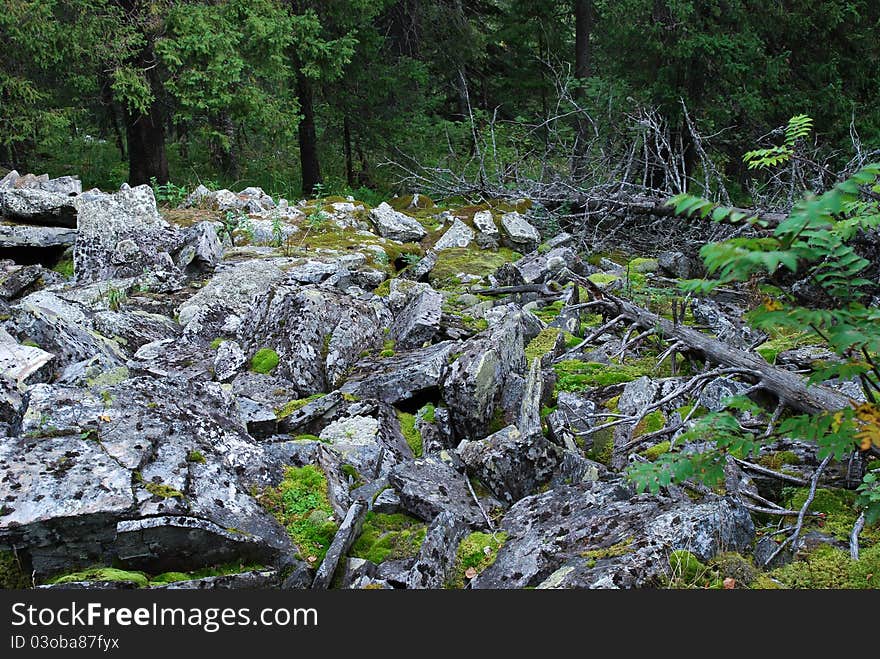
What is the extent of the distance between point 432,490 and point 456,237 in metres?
6.97

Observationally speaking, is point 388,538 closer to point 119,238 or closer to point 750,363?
point 750,363

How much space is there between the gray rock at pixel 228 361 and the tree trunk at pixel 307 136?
29.4 feet

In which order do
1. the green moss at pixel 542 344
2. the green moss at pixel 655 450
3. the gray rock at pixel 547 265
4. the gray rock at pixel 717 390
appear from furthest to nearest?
the gray rock at pixel 547 265 → the green moss at pixel 542 344 → the gray rock at pixel 717 390 → the green moss at pixel 655 450

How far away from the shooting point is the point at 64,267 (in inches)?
347

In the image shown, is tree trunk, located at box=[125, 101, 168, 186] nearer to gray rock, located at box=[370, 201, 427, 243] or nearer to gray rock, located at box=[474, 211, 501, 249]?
gray rock, located at box=[370, 201, 427, 243]

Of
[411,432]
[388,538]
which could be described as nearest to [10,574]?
[388,538]

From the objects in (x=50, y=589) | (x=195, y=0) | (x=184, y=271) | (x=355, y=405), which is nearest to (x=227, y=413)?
(x=355, y=405)

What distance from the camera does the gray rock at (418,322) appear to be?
6477 mm

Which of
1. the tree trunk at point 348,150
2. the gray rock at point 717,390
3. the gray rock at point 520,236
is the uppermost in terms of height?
the tree trunk at point 348,150

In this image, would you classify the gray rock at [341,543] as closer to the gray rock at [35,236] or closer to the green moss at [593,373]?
the green moss at [593,373]

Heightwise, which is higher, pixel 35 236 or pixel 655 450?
pixel 35 236

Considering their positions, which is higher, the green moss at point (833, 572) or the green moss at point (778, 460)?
the green moss at point (778, 460)

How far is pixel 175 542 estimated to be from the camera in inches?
137

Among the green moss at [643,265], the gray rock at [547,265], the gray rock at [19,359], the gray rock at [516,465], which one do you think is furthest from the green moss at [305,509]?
the green moss at [643,265]
